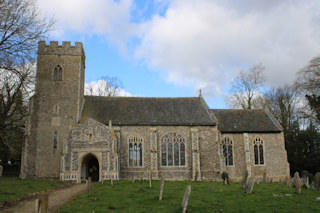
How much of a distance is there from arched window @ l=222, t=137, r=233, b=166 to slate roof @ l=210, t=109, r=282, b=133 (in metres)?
1.09

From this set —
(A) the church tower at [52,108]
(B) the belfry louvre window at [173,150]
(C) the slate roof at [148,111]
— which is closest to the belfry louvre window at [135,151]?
(C) the slate roof at [148,111]

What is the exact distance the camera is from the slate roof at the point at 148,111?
28.0 meters

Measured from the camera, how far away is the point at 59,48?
93.8ft

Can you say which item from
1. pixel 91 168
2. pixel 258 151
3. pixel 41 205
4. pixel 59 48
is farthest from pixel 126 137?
pixel 41 205

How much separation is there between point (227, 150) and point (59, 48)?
831 inches

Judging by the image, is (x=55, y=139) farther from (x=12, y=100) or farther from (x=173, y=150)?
(x=173, y=150)

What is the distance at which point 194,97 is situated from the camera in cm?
3275

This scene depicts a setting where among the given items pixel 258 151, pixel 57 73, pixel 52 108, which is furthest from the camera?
pixel 258 151

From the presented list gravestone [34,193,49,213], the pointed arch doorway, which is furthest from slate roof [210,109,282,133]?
gravestone [34,193,49,213]

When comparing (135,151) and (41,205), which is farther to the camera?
Answer: (135,151)

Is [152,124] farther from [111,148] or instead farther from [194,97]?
[194,97]

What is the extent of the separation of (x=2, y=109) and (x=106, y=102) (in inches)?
399

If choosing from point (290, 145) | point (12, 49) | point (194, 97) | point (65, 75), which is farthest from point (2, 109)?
point (290, 145)

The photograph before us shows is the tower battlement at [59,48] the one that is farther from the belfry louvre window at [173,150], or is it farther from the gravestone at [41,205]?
the gravestone at [41,205]
